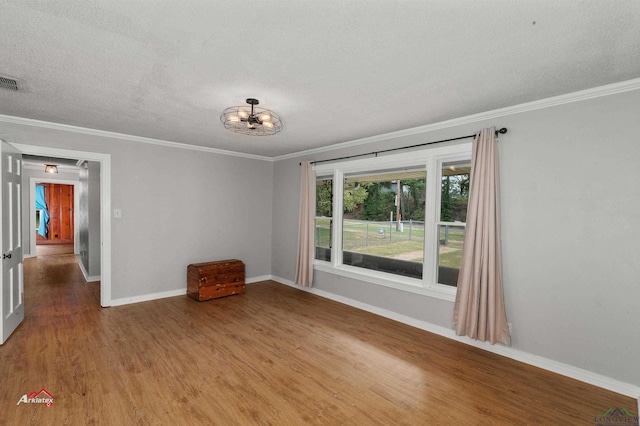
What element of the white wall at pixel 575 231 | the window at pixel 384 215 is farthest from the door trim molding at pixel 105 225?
the white wall at pixel 575 231

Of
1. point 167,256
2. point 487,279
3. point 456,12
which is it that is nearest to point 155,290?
point 167,256

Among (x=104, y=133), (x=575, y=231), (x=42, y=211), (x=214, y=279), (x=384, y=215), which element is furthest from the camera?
(x=42, y=211)

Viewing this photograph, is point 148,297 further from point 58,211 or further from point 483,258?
point 58,211

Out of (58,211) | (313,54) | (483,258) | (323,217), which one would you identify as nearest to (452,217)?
(483,258)

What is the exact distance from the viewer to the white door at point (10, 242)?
10.2ft

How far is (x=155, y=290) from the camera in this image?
15.6ft

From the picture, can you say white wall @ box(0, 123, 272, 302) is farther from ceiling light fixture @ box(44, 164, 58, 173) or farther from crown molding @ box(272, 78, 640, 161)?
ceiling light fixture @ box(44, 164, 58, 173)

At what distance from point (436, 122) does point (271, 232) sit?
155 inches

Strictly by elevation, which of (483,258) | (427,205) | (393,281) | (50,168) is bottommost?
(393,281)

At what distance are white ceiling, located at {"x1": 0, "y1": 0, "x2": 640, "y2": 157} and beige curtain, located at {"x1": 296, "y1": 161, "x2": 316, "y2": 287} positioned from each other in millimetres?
2041

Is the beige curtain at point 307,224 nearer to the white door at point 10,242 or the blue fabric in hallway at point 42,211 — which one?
the white door at point 10,242

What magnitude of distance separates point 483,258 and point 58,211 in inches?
542

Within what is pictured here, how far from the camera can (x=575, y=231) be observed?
266 centimetres

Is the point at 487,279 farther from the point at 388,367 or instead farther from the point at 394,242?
the point at 394,242
